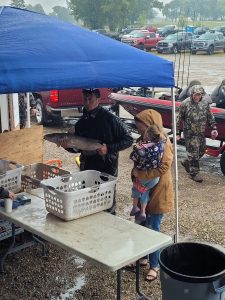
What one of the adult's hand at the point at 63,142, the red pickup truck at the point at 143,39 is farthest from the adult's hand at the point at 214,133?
the red pickup truck at the point at 143,39

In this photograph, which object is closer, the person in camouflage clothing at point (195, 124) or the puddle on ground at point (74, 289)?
the puddle on ground at point (74, 289)

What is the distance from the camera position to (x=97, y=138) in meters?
4.77

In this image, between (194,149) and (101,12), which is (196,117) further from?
(101,12)

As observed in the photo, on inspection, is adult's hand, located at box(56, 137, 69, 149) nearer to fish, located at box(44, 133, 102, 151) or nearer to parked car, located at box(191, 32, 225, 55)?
fish, located at box(44, 133, 102, 151)

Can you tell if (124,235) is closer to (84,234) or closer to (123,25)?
(84,234)

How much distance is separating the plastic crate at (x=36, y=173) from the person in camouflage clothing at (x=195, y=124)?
3.19 meters

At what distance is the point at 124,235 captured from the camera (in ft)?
A: 11.5

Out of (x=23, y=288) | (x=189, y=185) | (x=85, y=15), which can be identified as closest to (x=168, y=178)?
(x=23, y=288)

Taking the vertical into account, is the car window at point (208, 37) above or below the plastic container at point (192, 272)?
above

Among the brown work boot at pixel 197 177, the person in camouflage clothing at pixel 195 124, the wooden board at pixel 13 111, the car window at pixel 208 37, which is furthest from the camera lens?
the car window at pixel 208 37

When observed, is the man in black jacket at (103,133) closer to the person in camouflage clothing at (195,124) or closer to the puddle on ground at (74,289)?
the puddle on ground at (74,289)

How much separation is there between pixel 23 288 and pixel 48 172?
1.37 m

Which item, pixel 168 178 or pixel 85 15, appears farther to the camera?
pixel 85 15

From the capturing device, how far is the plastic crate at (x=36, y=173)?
4847 millimetres
